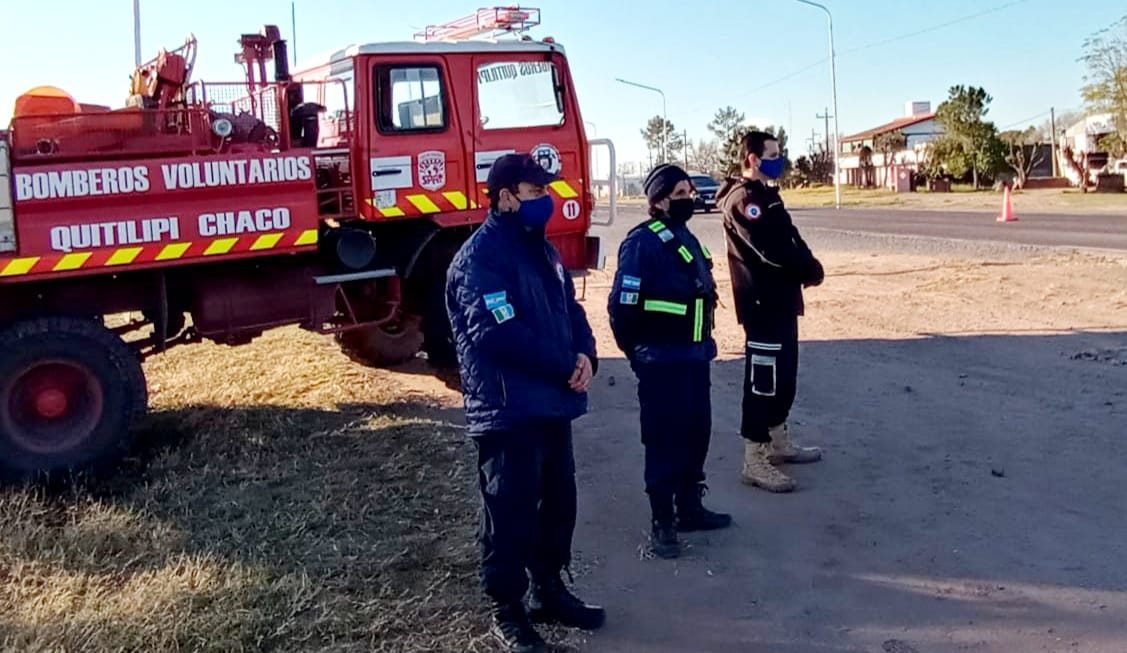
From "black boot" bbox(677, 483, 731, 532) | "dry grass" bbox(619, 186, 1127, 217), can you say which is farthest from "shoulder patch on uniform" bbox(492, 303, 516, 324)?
"dry grass" bbox(619, 186, 1127, 217)

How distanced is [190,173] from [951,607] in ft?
16.5

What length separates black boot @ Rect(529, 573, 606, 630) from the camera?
14.5 ft

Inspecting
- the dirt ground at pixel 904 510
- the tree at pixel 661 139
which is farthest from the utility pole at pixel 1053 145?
the dirt ground at pixel 904 510

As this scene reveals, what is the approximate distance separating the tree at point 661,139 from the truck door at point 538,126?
69.5 metres

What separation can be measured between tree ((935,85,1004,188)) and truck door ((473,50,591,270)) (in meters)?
51.4

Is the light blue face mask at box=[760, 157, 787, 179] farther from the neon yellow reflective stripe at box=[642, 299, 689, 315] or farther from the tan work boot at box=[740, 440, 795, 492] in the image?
the tan work boot at box=[740, 440, 795, 492]

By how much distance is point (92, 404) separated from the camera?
22.8 ft

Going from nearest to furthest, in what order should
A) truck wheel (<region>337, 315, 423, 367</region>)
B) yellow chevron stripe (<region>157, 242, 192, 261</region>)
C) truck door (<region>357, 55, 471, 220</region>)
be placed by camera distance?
yellow chevron stripe (<region>157, 242, 192, 261</region>)
truck door (<region>357, 55, 471, 220</region>)
truck wheel (<region>337, 315, 423, 367</region>)

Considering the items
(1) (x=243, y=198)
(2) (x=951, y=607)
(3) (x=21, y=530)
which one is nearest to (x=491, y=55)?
(1) (x=243, y=198)

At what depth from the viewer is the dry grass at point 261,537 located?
433 cm

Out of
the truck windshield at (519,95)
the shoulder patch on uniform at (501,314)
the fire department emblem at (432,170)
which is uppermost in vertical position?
the truck windshield at (519,95)

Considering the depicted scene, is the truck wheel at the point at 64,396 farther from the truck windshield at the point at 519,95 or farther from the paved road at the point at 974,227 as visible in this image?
the paved road at the point at 974,227

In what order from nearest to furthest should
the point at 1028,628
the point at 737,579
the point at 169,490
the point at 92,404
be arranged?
the point at 1028,628 < the point at 737,579 < the point at 169,490 < the point at 92,404

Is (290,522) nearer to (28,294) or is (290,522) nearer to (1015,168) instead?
(28,294)
